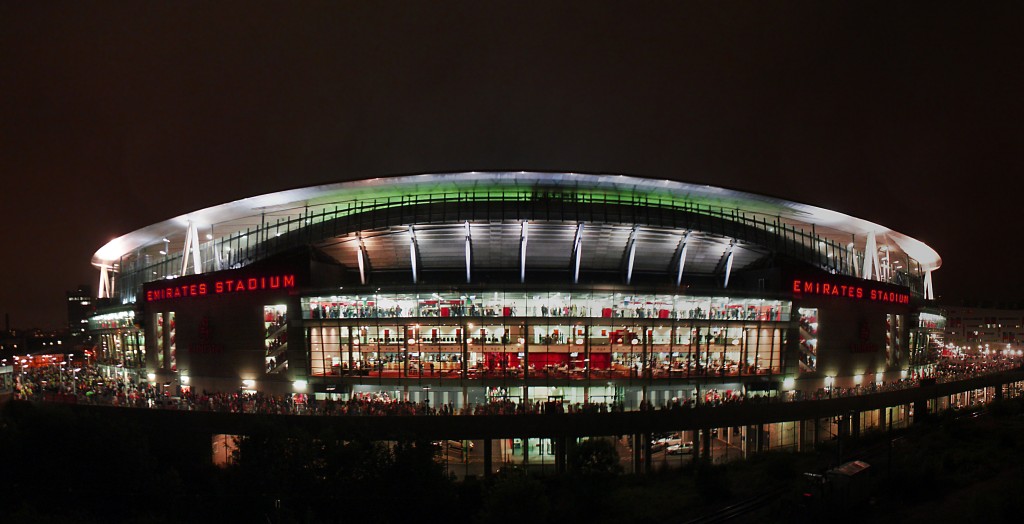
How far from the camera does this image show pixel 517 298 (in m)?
42.5

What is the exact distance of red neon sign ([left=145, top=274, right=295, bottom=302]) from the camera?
45625 millimetres

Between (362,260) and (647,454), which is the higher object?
(362,260)

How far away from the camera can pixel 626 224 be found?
48.8 m

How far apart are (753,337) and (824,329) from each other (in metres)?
7.39

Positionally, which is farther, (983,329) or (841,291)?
(983,329)

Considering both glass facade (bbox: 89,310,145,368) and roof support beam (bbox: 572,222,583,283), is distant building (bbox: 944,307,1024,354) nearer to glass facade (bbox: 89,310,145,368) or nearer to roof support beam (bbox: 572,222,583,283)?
roof support beam (bbox: 572,222,583,283)

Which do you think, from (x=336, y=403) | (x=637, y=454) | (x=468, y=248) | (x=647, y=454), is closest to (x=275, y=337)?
(x=336, y=403)

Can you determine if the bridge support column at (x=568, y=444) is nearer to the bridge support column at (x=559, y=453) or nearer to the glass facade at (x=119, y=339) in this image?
the bridge support column at (x=559, y=453)

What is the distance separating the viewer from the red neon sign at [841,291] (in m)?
49.4

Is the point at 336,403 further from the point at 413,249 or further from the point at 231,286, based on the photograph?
the point at 231,286

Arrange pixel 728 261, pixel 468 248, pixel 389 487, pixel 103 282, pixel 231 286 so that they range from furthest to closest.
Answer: pixel 103 282 < pixel 728 261 < pixel 468 248 < pixel 231 286 < pixel 389 487

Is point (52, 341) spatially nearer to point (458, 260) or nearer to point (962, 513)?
point (458, 260)

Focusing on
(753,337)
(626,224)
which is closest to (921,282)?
(753,337)

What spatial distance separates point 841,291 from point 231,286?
4513 centimetres
